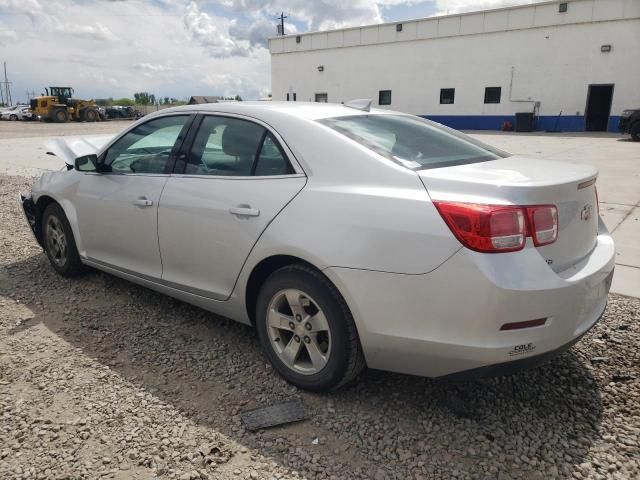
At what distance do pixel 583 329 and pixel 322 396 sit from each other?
1363 millimetres

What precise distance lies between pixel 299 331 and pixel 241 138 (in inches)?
48.8

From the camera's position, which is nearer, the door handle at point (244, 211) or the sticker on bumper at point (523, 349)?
the sticker on bumper at point (523, 349)

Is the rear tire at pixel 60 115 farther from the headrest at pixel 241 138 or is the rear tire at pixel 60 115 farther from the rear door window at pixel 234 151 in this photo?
the headrest at pixel 241 138

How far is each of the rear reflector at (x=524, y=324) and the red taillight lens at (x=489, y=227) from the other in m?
0.32

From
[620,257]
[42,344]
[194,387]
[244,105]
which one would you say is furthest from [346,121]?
[620,257]

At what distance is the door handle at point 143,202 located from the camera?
344 cm

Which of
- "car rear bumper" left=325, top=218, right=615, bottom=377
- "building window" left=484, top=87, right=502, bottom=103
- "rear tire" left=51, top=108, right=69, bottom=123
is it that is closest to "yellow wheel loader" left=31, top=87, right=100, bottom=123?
"rear tire" left=51, top=108, right=69, bottom=123

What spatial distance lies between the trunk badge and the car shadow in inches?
38.8

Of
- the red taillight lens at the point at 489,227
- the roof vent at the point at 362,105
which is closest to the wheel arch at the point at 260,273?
the red taillight lens at the point at 489,227

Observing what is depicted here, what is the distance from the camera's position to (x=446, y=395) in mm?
2834

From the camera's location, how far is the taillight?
2.15 metres

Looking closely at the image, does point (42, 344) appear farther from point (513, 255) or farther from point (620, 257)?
point (620, 257)

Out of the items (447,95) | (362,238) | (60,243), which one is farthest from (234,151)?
(447,95)

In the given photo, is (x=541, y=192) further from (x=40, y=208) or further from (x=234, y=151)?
(x=40, y=208)
